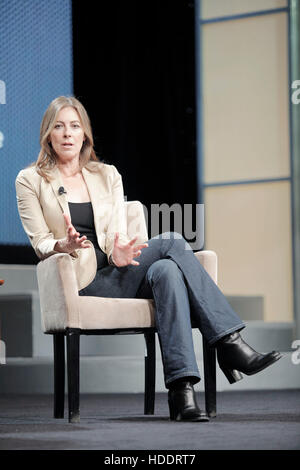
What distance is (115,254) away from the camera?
8.31 ft

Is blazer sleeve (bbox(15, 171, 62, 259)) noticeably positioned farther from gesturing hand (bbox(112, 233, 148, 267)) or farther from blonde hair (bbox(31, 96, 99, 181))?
gesturing hand (bbox(112, 233, 148, 267))

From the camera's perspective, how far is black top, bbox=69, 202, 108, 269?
2664mm

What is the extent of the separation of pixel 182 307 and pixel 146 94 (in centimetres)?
364

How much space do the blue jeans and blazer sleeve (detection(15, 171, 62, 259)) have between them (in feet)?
1.16

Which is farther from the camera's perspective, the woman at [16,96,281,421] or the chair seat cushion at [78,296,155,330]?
the chair seat cushion at [78,296,155,330]

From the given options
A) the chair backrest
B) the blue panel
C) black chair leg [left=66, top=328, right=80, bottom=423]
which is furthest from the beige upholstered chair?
the blue panel

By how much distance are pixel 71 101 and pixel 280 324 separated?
254 cm

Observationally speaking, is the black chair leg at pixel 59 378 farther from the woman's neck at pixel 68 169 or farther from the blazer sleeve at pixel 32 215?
the woman's neck at pixel 68 169

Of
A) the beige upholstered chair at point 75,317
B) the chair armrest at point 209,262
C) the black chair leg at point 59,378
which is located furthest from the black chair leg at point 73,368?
the chair armrest at point 209,262

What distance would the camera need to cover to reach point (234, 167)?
5668 mm

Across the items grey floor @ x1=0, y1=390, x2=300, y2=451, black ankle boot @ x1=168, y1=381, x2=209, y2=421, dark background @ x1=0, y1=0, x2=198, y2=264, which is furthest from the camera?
dark background @ x1=0, y1=0, x2=198, y2=264

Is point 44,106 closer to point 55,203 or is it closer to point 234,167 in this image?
point 234,167
